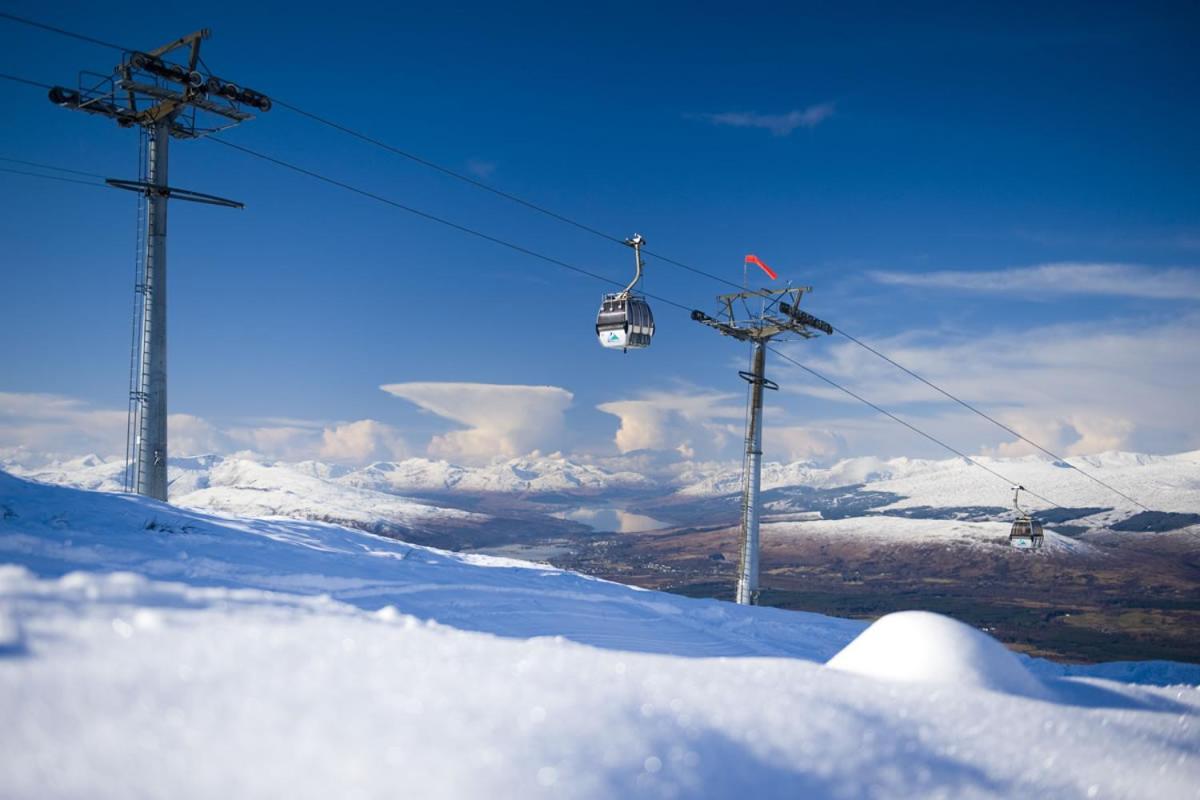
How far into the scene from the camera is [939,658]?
5.27 meters

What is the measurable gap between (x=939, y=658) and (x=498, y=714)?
11.6 ft

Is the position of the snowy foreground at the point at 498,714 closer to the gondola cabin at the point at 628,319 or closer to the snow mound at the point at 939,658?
the snow mound at the point at 939,658

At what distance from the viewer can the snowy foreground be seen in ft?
9.48

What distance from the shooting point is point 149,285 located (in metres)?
18.7

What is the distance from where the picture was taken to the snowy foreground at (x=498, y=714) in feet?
9.48

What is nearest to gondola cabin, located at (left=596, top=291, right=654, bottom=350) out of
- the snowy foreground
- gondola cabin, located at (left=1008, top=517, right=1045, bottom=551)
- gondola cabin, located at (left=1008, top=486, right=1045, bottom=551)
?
the snowy foreground

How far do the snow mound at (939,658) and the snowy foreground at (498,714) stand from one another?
18 mm

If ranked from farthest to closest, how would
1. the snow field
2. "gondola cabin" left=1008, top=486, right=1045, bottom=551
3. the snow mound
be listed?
"gondola cabin" left=1008, top=486, right=1045, bottom=551, the snow mound, the snow field

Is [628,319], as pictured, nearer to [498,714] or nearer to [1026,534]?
[498,714]

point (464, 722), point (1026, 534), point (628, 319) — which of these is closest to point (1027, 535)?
point (1026, 534)

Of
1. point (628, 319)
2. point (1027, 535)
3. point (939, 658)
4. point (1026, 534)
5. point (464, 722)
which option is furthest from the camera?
point (1026, 534)

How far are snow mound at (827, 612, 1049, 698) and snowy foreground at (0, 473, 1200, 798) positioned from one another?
0.02 meters

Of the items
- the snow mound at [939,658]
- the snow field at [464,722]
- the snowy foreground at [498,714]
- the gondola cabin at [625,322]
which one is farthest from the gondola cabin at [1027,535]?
the snow field at [464,722]

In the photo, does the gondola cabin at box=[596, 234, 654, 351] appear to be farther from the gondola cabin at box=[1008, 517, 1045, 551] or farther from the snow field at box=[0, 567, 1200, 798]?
the gondola cabin at box=[1008, 517, 1045, 551]
